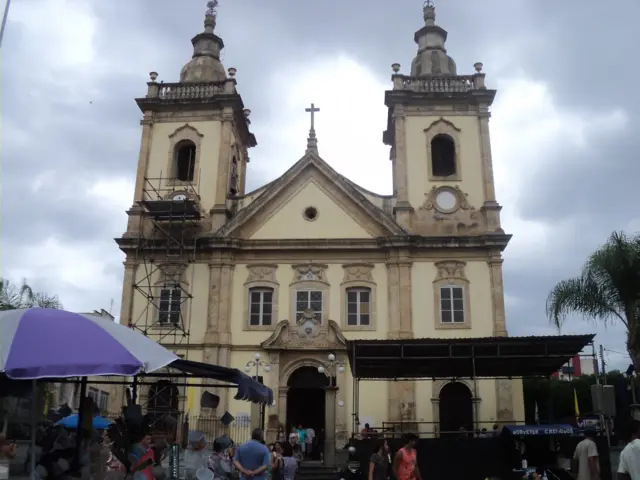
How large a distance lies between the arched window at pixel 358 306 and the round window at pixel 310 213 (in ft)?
10.8

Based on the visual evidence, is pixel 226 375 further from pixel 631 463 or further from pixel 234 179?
pixel 234 179

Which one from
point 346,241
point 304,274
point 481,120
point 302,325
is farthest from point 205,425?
point 481,120

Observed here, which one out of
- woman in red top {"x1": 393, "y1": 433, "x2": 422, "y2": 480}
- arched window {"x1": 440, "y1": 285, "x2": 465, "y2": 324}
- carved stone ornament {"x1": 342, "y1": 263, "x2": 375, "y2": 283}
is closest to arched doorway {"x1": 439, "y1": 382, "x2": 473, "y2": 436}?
arched window {"x1": 440, "y1": 285, "x2": 465, "y2": 324}

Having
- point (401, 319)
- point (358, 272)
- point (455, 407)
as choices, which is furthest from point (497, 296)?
point (358, 272)

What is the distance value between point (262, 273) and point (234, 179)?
5821 millimetres

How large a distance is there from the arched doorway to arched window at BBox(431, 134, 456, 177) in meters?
8.81

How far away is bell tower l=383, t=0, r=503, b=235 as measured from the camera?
26.0m

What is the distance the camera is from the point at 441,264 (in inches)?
984

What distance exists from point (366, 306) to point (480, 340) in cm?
883

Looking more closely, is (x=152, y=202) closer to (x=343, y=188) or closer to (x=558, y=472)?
(x=343, y=188)

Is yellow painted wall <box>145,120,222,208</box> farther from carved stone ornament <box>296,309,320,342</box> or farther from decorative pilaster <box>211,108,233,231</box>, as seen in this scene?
carved stone ornament <box>296,309,320,342</box>

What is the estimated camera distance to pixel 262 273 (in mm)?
25484

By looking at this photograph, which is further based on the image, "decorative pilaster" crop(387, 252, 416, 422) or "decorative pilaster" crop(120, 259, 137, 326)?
"decorative pilaster" crop(120, 259, 137, 326)

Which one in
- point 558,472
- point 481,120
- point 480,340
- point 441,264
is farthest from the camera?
point 481,120
